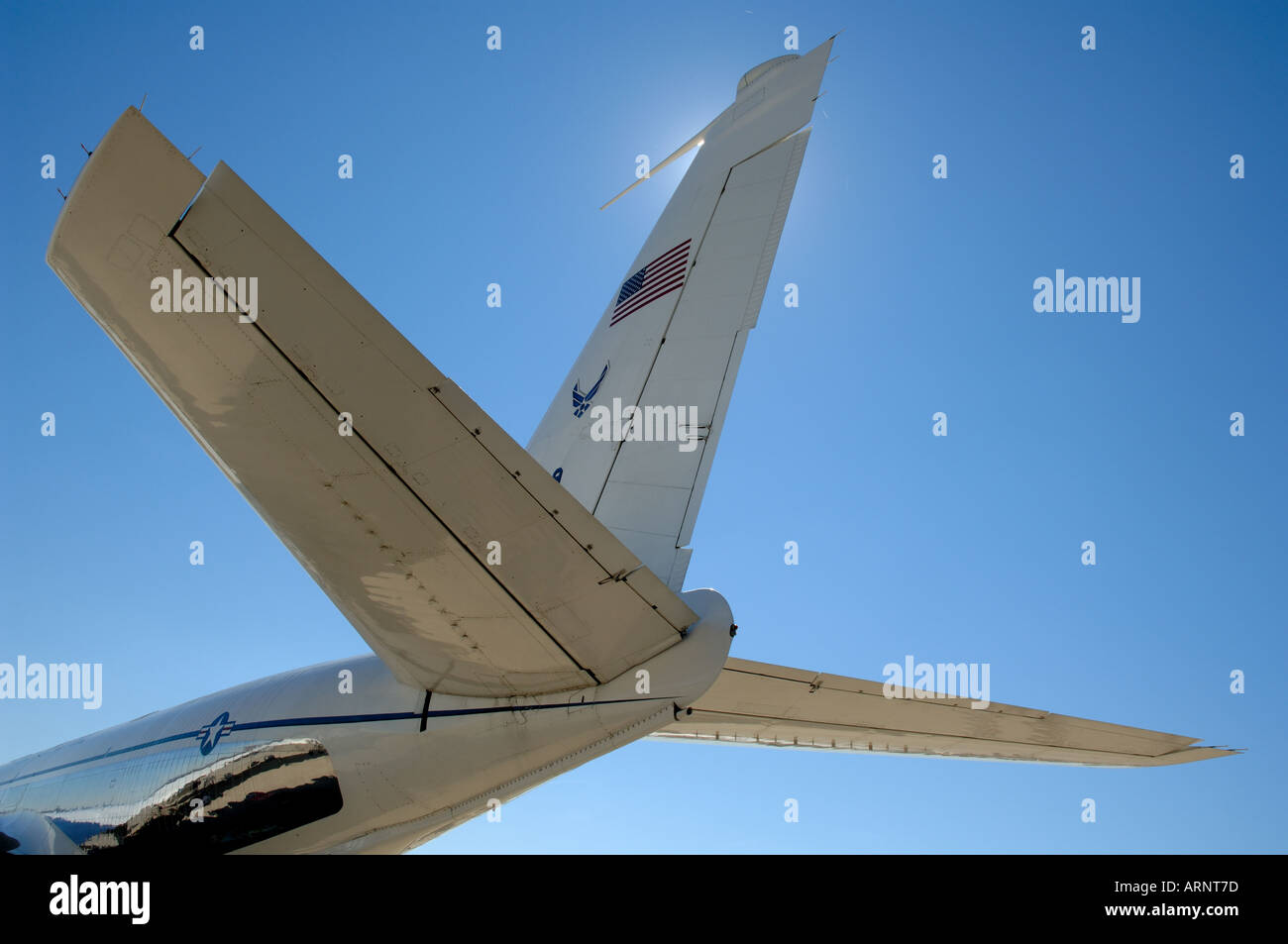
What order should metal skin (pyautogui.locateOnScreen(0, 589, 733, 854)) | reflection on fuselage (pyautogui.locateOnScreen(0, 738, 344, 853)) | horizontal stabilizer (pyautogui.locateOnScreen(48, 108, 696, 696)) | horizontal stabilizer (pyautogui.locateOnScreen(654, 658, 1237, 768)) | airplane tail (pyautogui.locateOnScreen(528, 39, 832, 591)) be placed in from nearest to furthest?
horizontal stabilizer (pyautogui.locateOnScreen(48, 108, 696, 696)) < metal skin (pyautogui.locateOnScreen(0, 589, 733, 854)) < horizontal stabilizer (pyautogui.locateOnScreen(654, 658, 1237, 768)) < reflection on fuselage (pyautogui.locateOnScreen(0, 738, 344, 853)) < airplane tail (pyautogui.locateOnScreen(528, 39, 832, 591))

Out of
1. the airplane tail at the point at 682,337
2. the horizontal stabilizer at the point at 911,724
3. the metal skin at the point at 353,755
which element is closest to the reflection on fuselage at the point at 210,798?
the metal skin at the point at 353,755

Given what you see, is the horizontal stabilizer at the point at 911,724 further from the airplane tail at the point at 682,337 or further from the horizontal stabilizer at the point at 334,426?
the horizontal stabilizer at the point at 334,426

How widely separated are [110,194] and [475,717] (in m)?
3.20

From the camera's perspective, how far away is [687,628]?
14.0 ft

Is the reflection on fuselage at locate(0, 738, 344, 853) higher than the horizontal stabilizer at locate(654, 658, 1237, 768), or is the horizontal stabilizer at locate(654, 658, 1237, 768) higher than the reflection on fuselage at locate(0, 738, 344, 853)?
the horizontal stabilizer at locate(654, 658, 1237, 768)

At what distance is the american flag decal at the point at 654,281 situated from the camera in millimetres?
7051

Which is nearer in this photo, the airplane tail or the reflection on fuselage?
the reflection on fuselage

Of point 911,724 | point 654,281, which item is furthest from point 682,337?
point 911,724

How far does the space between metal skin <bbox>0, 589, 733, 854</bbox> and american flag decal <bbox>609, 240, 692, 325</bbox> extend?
10.8ft

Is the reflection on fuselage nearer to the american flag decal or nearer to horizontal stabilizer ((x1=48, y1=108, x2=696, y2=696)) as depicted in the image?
horizontal stabilizer ((x1=48, y1=108, x2=696, y2=696))

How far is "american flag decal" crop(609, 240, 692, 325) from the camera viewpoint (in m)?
7.05

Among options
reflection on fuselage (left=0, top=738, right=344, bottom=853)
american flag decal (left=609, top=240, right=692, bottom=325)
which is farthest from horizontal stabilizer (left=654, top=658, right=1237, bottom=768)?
american flag decal (left=609, top=240, right=692, bottom=325)

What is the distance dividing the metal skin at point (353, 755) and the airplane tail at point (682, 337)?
117cm
